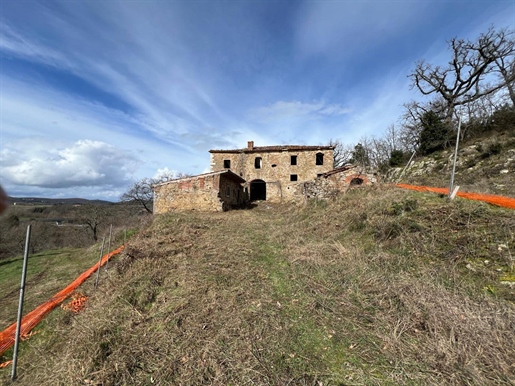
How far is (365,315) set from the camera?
12.8 feet

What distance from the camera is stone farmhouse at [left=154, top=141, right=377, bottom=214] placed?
55.9ft

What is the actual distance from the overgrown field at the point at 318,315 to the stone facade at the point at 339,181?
652 centimetres

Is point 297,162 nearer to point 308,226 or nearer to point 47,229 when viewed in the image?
point 308,226

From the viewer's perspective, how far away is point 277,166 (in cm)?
2398

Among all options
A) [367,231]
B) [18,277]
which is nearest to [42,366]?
[367,231]

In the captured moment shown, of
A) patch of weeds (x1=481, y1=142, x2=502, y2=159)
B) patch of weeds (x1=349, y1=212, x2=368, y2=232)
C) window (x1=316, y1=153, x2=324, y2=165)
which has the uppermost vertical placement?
window (x1=316, y1=153, x2=324, y2=165)

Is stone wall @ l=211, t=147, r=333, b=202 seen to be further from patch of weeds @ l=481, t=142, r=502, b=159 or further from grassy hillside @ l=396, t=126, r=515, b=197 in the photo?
patch of weeds @ l=481, t=142, r=502, b=159

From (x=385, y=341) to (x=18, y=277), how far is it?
15.2 meters

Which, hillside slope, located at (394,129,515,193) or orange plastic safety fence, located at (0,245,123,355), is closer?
orange plastic safety fence, located at (0,245,123,355)

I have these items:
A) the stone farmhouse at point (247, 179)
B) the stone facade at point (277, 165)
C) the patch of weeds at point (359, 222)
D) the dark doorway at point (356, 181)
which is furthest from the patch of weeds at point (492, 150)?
the patch of weeds at point (359, 222)

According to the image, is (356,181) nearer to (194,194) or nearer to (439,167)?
(439,167)

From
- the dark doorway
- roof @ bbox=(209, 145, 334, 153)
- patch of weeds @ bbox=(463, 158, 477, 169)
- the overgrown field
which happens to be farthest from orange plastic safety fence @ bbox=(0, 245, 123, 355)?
patch of weeds @ bbox=(463, 158, 477, 169)

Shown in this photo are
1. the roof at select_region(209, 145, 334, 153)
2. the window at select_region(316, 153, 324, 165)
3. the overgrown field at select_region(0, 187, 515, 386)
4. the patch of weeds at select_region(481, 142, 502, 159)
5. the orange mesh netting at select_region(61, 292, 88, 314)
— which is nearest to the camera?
the overgrown field at select_region(0, 187, 515, 386)

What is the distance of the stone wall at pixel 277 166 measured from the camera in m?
23.2
